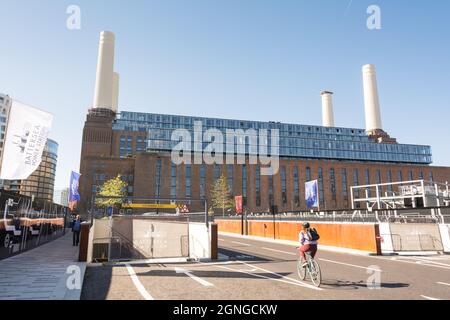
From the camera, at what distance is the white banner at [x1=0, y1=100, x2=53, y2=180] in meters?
10.0

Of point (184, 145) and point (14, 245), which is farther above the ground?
point (184, 145)

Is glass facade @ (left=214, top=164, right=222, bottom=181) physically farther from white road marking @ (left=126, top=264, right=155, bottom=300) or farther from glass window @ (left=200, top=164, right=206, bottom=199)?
white road marking @ (left=126, top=264, right=155, bottom=300)

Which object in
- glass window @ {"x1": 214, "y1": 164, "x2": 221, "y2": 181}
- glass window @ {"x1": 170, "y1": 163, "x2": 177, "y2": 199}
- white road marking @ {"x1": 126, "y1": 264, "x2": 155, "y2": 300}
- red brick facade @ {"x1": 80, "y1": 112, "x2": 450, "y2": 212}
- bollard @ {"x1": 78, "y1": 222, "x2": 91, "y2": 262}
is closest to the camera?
white road marking @ {"x1": 126, "y1": 264, "x2": 155, "y2": 300}

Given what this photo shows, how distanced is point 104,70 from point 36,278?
91965mm

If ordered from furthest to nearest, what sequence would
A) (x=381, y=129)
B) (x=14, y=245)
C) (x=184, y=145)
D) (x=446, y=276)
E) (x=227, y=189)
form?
(x=381, y=129) → (x=184, y=145) → (x=227, y=189) → (x=14, y=245) → (x=446, y=276)

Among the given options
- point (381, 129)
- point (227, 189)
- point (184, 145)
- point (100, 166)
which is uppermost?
point (381, 129)

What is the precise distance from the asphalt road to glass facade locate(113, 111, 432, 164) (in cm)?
9646

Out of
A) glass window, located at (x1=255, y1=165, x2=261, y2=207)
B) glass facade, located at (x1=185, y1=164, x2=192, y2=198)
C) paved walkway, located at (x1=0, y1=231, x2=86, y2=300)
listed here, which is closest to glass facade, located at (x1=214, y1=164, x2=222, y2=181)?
glass facade, located at (x1=185, y1=164, x2=192, y2=198)
